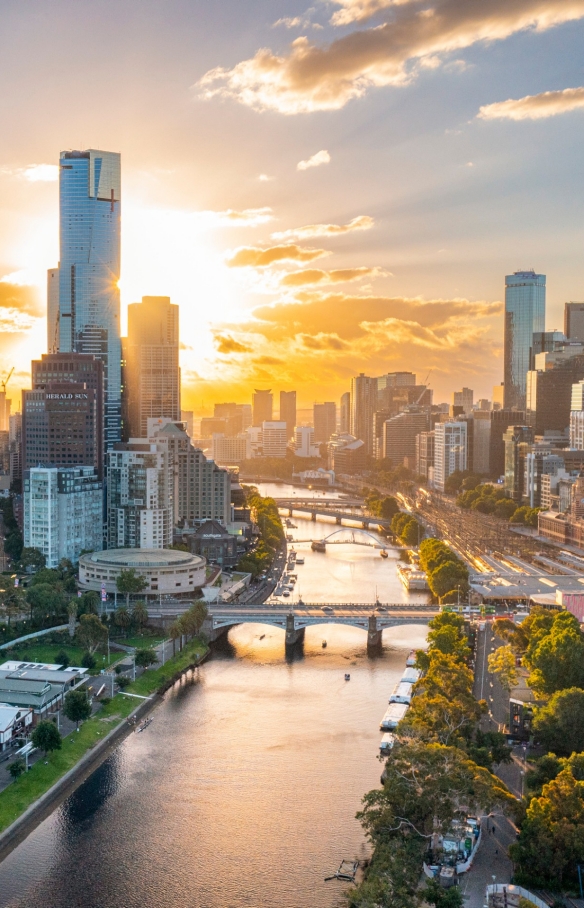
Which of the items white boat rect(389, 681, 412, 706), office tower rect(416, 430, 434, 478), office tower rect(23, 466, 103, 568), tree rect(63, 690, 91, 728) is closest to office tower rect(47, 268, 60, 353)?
office tower rect(23, 466, 103, 568)

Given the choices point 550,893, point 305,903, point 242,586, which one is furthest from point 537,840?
point 242,586

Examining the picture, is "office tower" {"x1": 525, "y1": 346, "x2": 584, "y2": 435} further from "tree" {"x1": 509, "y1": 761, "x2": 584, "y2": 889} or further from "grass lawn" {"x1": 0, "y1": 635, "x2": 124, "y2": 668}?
"tree" {"x1": 509, "y1": 761, "x2": 584, "y2": 889}

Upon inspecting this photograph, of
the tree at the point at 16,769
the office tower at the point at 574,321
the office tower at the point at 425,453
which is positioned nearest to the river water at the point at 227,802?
the tree at the point at 16,769

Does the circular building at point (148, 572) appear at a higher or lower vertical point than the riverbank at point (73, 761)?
higher

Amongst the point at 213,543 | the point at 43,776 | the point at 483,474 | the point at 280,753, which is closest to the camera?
the point at 43,776

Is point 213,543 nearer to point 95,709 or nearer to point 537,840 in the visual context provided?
point 95,709

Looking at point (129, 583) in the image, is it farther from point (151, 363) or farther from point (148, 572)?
point (151, 363)

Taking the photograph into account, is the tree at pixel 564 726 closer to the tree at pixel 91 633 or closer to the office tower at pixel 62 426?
the tree at pixel 91 633

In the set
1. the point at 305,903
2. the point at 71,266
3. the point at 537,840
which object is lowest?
the point at 305,903
